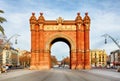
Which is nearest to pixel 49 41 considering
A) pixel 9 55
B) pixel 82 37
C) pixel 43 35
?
pixel 43 35

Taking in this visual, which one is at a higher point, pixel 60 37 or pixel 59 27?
pixel 59 27

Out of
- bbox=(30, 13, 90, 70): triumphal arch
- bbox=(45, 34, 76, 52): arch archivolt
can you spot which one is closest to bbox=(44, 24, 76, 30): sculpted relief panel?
bbox=(30, 13, 90, 70): triumphal arch

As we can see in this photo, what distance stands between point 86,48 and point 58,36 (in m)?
7.91

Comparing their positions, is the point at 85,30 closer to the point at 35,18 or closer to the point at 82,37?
the point at 82,37

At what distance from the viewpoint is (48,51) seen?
88.8 metres

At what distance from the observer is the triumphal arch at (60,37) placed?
8806 cm

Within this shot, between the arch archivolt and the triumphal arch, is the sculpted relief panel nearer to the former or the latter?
the triumphal arch

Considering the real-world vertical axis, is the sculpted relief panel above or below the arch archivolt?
above

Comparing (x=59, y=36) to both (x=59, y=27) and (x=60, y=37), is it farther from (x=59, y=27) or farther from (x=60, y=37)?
(x=59, y=27)

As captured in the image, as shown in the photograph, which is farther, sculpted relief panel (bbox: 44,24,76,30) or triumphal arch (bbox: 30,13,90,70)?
sculpted relief panel (bbox: 44,24,76,30)

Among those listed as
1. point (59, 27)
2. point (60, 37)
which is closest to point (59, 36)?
point (60, 37)

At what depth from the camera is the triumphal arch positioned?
88.1m

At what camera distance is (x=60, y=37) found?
88.7m

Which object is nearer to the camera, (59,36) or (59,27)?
(59,36)
